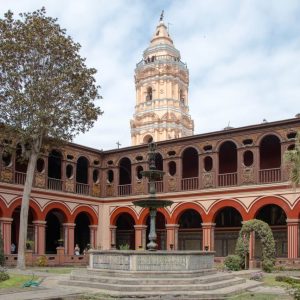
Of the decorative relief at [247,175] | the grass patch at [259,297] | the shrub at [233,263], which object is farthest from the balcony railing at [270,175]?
the grass patch at [259,297]

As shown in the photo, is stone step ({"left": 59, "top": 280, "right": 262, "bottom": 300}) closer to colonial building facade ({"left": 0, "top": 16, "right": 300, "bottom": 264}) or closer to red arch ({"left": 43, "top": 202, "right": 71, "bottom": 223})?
colonial building facade ({"left": 0, "top": 16, "right": 300, "bottom": 264})

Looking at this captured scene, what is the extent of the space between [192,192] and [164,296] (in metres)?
17.6

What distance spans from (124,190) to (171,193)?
12.1ft

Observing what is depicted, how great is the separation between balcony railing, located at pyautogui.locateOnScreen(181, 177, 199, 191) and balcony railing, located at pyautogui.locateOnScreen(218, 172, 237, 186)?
153 cm

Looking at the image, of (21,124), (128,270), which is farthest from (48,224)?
(128,270)

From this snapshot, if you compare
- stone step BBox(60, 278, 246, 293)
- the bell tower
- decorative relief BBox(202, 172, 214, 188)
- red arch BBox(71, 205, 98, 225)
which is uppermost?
the bell tower

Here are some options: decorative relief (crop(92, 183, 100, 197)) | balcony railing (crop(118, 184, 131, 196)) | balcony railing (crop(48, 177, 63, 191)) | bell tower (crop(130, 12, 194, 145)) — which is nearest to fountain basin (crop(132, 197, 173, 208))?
balcony railing (crop(48, 177, 63, 191))

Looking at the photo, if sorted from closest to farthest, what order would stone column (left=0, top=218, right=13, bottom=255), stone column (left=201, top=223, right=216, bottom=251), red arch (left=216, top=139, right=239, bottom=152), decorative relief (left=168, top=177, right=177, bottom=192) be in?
stone column (left=0, top=218, right=13, bottom=255) → red arch (left=216, top=139, right=239, bottom=152) → stone column (left=201, top=223, right=216, bottom=251) → decorative relief (left=168, top=177, right=177, bottom=192)

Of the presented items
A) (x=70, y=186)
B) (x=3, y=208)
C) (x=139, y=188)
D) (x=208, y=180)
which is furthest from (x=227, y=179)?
(x=3, y=208)

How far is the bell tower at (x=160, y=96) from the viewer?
55469mm

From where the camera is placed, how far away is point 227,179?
3062 centimetres

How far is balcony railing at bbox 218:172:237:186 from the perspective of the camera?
30406 mm

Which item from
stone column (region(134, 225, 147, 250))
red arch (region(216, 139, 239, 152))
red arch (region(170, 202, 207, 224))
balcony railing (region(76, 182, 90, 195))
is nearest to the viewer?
red arch (region(216, 139, 239, 152))

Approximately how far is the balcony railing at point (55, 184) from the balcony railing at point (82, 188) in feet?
5.13
